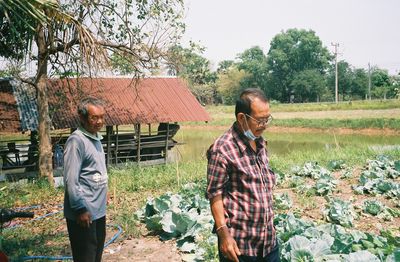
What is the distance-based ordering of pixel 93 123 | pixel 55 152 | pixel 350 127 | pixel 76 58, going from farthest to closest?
pixel 350 127 → pixel 55 152 → pixel 76 58 → pixel 93 123

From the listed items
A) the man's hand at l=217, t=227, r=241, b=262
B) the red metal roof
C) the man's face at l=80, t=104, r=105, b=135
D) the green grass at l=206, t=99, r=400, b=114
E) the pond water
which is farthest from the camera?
the green grass at l=206, t=99, r=400, b=114

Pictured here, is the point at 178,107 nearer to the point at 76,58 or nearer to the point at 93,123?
the point at 76,58

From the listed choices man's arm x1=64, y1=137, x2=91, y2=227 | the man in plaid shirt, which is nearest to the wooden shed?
man's arm x1=64, y1=137, x2=91, y2=227

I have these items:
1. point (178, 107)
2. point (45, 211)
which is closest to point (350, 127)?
point (178, 107)

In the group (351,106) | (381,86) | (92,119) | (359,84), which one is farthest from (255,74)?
(92,119)

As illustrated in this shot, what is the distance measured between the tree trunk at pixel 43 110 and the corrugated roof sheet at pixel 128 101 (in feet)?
7.75

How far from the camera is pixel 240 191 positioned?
2.46m

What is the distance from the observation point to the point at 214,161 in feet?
8.00

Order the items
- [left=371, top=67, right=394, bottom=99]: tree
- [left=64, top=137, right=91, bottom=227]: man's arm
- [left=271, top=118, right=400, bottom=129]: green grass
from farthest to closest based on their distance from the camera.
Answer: [left=371, top=67, right=394, bottom=99]: tree
[left=271, top=118, right=400, bottom=129]: green grass
[left=64, top=137, right=91, bottom=227]: man's arm

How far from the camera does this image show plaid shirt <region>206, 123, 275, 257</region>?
2.43m

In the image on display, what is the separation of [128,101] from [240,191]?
516 inches

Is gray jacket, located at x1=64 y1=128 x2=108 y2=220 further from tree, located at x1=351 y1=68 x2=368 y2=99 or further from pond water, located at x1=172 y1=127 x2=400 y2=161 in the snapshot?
tree, located at x1=351 y1=68 x2=368 y2=99

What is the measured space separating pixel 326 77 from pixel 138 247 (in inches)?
2251

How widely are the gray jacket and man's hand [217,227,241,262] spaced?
1217mm
